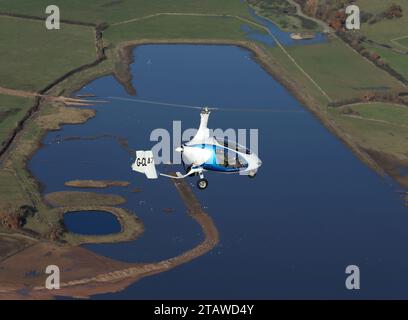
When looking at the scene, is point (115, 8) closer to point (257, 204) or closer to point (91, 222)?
point (257, 204)

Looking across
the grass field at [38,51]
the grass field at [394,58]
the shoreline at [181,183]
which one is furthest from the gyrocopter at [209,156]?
the grass field at [394,58]

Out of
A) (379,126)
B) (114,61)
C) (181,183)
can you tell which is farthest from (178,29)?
(181,183)

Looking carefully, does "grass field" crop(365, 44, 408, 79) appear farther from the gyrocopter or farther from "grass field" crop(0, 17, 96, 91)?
the gyrocopter

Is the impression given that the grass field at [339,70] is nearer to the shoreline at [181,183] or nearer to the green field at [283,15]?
the shoreline at [181,183]

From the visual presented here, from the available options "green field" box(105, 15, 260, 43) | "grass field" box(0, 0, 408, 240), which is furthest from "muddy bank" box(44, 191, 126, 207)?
"green field" box(105, 15, 260, 43)

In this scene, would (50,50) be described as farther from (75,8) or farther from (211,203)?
(211,203)
